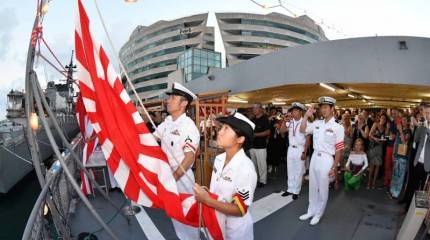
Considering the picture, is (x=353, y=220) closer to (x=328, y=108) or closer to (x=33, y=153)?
(x=328, y=108)

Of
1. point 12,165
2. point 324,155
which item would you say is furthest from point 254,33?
point 324,155

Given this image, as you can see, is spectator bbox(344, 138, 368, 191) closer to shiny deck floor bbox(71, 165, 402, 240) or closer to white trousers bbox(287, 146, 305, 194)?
shiny deck floor bbox(71, 165, 402, 240)

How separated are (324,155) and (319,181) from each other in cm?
39

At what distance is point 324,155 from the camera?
13.2ft

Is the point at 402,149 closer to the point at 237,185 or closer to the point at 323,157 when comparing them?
the point at 323,157

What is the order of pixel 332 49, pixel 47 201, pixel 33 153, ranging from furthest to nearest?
pixel 332 49 → pixel 47 201 → pixel 33 153

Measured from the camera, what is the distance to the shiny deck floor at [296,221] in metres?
3.76

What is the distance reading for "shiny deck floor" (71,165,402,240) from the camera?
376cm

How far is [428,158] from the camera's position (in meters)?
3.73

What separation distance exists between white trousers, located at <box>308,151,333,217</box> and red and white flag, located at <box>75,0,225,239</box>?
2.35 metres

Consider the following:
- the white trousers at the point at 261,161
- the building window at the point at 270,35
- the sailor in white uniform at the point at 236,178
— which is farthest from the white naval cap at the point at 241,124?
the building window at the point at 270,35

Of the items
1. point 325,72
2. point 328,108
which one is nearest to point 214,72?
point 325,72

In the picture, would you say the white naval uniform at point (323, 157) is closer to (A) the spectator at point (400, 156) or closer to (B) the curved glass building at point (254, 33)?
(A) the spectator at point (400, 156)

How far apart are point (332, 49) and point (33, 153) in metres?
9.03
